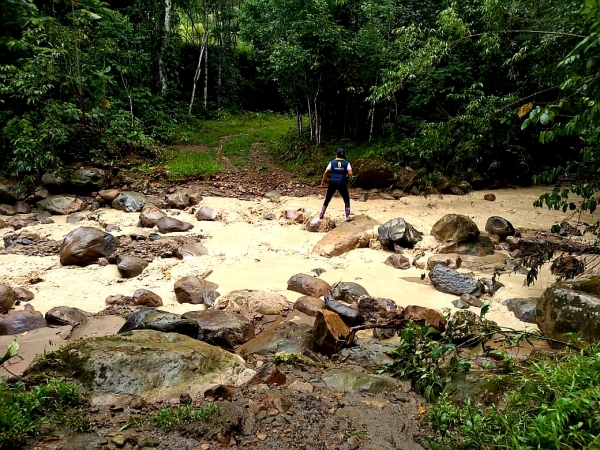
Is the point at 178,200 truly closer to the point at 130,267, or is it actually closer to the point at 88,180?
the point at 88,180

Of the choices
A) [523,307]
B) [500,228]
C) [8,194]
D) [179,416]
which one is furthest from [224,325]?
[8,194]

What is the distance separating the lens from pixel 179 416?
8.91 feet

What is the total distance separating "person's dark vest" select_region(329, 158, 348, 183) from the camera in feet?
33.4

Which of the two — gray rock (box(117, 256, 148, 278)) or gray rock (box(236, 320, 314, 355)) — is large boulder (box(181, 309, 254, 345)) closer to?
gray rock (box(236, 320, 314, 355))

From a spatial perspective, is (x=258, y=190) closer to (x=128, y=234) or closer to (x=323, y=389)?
(x=128, y=234)

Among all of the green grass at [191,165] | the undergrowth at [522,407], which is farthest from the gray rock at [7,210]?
the undergrowth at [522,407]

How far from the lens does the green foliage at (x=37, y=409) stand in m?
2.30

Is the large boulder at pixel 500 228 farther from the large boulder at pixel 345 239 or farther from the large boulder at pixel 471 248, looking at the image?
the large boulder at pixel 345 239

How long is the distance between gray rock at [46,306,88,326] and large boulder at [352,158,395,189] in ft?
30.7

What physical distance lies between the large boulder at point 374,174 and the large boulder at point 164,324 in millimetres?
9192

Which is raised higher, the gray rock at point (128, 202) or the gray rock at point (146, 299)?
the gray rock at point (128, 202)

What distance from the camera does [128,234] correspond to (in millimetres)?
9539

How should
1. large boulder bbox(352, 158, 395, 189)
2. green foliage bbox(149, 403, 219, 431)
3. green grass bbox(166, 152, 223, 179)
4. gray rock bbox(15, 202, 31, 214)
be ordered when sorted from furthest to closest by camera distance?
green grass bbox(166, 152, 223, 179) → large boulder bbox(352, 158, 395, 189) → gray rock bbox(15, 202, 31, 214) → green foliage bbox(149, 403, 219, 431)

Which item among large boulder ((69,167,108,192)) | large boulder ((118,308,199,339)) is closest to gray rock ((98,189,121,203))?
large boulder ((69,167,108,192))
